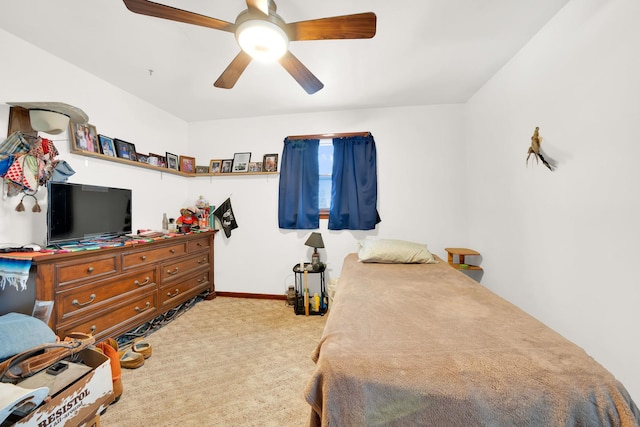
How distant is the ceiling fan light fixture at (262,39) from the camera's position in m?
1.32

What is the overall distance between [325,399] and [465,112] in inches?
132

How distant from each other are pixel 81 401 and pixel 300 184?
2553 mm

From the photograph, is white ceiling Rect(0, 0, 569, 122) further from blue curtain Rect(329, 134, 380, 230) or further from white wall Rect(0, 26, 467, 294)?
blue curtain Rect(329, 134, 380, 230)

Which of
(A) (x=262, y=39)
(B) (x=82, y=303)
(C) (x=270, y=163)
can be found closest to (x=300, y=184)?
(C) (x=270, y=163)

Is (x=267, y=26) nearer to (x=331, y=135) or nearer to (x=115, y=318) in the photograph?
(x=331, y=135)

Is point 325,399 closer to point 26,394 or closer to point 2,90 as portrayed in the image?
point 26,394

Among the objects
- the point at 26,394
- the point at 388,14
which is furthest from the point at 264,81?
the point at 26,394

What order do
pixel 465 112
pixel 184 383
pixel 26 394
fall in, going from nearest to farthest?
pixel 26 394 < pixel 184 383 < pixel 465 112

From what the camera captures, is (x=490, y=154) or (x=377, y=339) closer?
(x=377, y=339)

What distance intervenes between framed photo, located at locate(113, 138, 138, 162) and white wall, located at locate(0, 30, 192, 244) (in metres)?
0.09

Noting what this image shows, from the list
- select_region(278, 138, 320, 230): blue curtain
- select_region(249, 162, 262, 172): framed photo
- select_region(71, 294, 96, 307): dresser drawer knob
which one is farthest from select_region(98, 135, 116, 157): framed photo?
select_region(278, 138, 320, 230): blue curtain

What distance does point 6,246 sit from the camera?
166 centimetres

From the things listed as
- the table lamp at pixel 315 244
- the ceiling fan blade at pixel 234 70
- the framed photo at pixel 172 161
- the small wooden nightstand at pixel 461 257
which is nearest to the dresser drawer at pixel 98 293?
the framed photo at pixel 172 161

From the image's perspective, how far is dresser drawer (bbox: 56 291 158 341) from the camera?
5.71 ft
